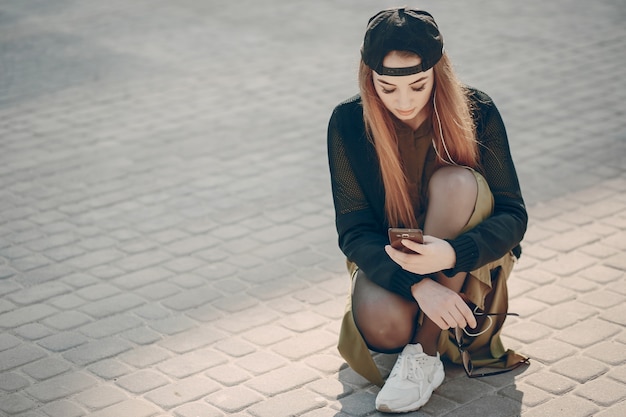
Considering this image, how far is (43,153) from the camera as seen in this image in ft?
21.2

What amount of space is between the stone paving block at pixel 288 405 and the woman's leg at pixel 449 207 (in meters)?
0.49

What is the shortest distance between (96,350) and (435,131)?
1762mm

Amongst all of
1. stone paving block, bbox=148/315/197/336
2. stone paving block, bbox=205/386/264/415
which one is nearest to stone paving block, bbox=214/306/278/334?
stone paving block, bbox=148/315/197/336

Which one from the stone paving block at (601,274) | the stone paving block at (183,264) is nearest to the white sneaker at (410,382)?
the stone paving block at (601,274)

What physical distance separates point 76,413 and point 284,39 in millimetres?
6368

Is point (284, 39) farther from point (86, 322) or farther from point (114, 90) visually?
point (86, 322)

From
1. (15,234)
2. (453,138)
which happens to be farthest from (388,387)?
(15,234)

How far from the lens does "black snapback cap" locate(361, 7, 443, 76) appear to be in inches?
128

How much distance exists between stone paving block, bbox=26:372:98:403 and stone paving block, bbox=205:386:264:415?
533 millimetres

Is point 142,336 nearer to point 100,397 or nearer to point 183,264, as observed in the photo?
point 100,397

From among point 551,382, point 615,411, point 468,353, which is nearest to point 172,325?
point 468,353

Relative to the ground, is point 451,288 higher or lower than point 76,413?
higher

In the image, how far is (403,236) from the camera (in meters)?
3.19

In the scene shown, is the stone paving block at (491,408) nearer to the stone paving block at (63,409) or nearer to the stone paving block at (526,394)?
the stone paving block at (526,394)
